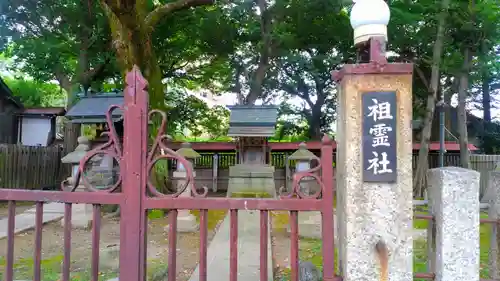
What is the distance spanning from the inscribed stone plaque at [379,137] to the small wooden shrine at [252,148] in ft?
34.9

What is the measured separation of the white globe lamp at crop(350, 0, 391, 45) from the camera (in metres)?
2.35

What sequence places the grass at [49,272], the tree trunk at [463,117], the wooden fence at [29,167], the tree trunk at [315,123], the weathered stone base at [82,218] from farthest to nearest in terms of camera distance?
the tree trunk at [315,123], the tree trunk at [463,117], the wooden fence at [29,167], the weathered stone base at [82,218], the grass at [49,272]

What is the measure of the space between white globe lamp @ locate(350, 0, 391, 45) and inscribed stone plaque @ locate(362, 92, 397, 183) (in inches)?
16.1

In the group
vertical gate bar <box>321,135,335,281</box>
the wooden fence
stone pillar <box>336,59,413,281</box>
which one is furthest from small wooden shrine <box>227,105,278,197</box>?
stone pillar <box>336,59,413,281</box>

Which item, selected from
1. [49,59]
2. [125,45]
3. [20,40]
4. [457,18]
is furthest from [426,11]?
[20,40]

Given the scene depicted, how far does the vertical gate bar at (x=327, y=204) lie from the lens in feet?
7.75

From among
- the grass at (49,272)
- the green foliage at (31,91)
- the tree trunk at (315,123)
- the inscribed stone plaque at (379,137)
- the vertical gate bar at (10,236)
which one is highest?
the green foliage at (31,91)

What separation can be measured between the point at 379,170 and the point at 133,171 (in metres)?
1.69

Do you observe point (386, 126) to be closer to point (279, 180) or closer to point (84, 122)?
point (84, 122)

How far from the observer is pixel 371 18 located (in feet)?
7.74

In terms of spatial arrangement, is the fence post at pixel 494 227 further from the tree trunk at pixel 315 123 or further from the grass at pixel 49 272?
the tree trunk at pixel 315 123

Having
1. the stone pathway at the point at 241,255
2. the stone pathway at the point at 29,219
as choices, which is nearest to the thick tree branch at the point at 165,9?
the stone pathway at the point at 241,255

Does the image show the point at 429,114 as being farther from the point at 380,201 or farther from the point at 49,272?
the point at 49,272

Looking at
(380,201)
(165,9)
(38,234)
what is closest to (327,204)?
(380,201)
